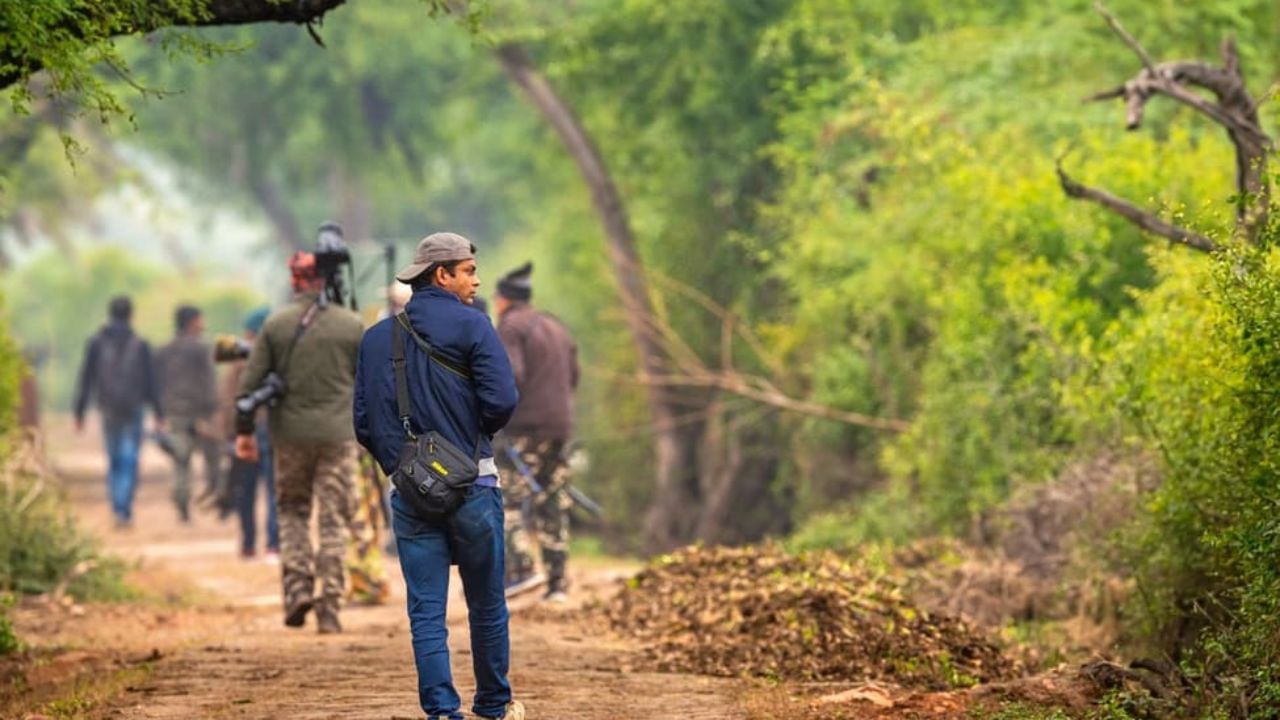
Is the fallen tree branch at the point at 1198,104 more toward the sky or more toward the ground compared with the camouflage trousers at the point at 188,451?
more toward the sky

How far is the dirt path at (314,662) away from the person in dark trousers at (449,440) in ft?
1.73

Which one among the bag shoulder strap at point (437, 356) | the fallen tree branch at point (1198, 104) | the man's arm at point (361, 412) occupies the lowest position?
the man's arm at point (361, 412)

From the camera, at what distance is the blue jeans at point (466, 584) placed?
8375mm

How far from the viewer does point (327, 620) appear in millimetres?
12477

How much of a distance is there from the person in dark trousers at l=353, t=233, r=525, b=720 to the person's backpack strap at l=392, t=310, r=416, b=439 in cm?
2

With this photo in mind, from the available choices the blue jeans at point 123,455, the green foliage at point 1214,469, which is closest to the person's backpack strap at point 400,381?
the green foliage at point 1214,469

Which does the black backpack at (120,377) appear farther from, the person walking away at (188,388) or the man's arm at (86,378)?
the person walking away at (188,388)

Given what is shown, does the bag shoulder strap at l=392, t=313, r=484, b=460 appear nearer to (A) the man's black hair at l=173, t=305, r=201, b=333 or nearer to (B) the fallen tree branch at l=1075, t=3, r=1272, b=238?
(B) the fallen tree branch at l=1075, t=3, r=1272, b=238

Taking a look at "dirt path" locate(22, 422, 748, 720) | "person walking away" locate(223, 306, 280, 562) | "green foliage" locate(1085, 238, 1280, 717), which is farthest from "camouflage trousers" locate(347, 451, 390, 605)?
"green foliage" locate(1085, 238, 1280, 717)

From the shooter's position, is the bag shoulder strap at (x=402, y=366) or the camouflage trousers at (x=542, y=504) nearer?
the bag shoulder strap at (x=402, y=366)

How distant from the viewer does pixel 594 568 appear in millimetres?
18469

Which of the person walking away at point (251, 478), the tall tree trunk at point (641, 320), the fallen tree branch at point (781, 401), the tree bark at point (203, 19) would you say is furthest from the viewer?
the tall tree trunk at point (641, 320)

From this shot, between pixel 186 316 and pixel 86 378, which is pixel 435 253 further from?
A: pixel 86 378

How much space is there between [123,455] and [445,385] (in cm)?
1432
